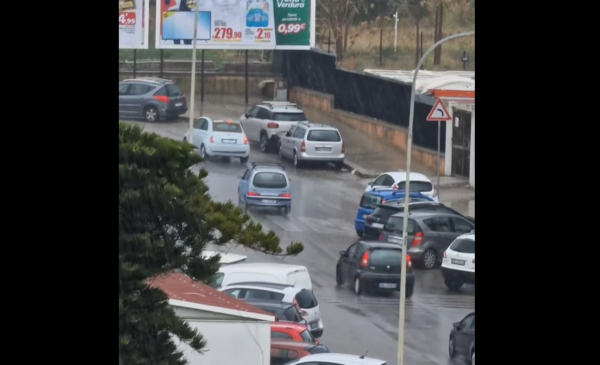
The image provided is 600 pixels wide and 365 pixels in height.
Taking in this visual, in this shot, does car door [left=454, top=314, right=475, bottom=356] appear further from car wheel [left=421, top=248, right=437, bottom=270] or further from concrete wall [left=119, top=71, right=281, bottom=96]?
concrete wall [left=119, top=71, right=281, bottom=96]

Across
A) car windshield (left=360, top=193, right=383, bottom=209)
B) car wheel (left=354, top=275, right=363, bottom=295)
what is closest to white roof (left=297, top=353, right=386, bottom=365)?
car wheel (left=354, top=275, right=363, bottom=295)

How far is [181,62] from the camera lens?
15.1 m

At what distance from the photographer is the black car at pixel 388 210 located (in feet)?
35.3

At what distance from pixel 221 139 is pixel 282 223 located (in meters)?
1.66

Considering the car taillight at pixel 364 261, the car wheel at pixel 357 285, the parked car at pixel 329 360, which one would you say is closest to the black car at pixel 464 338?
the car taillight at pixel 364 261

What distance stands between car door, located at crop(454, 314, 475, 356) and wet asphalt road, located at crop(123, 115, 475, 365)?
401 mm

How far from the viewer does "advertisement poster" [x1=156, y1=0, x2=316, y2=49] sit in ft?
48.8

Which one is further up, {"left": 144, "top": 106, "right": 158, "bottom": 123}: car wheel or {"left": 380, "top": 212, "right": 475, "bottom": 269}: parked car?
{"left": 144, "top": 106, "right": 158, "bottom": 123}: car wheel

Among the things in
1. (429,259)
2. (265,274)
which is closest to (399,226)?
(429,259)

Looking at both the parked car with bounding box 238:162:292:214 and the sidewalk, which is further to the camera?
the sidewalk
